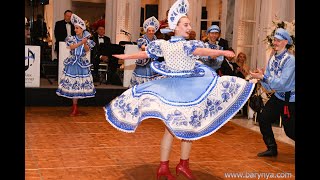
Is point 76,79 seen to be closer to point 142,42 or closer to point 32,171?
point 142,42

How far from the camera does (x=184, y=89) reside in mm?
3775

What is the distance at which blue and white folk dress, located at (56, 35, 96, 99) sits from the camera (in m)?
7.20

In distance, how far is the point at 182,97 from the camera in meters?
3.71

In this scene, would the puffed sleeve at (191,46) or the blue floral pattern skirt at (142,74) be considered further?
the blue floral pattern skirt at (142,74)

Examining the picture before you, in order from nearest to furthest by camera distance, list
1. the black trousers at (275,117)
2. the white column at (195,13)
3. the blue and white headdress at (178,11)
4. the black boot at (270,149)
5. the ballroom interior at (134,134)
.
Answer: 1. the blue and white headdress at (178,11)
2. the ballroom interior at (134,134)
3. the black trousers at (275,117)
4. the black boot at (270,149)
5. the white column at (195,13)

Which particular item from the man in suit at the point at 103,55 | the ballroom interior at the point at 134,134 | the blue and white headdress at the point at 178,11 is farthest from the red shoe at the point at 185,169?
the man in suit at the point at 103,55

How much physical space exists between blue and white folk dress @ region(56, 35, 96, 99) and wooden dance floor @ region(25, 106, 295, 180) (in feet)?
1.58

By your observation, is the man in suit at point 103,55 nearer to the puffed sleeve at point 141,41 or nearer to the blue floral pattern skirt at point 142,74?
the blue floral pattern skirt at point 142,74

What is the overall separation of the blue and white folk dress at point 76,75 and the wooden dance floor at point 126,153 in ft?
1.58

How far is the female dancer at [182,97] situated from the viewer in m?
3.66

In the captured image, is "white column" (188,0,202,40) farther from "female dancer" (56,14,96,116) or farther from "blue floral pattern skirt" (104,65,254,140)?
"blue floral pattern skirt" (104,65,254,140)

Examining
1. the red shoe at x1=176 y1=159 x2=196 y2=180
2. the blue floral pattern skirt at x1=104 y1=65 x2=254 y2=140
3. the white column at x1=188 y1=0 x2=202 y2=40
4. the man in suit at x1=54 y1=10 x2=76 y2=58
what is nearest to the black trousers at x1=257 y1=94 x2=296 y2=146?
the blue floral pattern skirt at x1=104 y1=65 x2=254 y2=140

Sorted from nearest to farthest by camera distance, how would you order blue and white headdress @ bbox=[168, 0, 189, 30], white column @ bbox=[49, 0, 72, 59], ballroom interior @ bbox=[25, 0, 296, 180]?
blue and white headdress @ bbox=[168, 0, 189, 30] < ballroom interior @ bbox=[25, 0, 296, 180] < white column @ bbox=[49, 0, 72, 59]

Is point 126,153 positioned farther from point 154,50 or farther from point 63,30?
point 63,30
